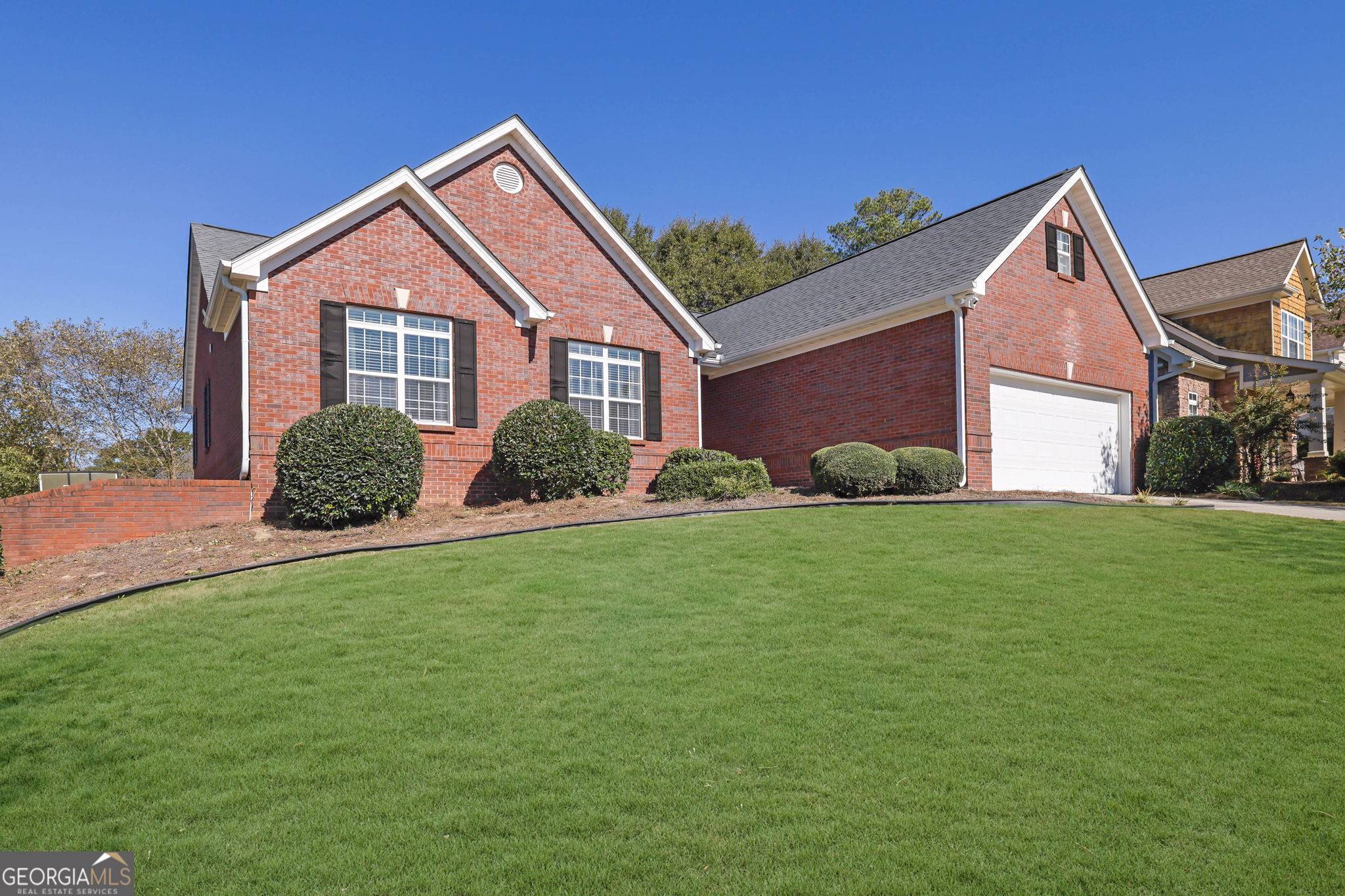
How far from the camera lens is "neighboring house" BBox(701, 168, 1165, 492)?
1669cm

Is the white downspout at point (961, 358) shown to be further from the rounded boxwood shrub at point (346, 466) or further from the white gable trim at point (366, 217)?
the rounded boxwood shrub at point (346, 466)

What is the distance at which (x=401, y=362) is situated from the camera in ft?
47.8

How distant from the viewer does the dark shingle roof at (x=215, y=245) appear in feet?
54.5

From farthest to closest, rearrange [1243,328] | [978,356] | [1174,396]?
1. [1243,328]
2. [1174,396]
3. [978,356]

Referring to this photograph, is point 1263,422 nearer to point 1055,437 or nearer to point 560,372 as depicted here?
point 1055,437

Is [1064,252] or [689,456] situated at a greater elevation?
[1064,252]

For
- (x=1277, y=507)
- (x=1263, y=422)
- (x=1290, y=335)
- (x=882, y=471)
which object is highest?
(x=1290, y=335)

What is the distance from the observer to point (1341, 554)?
9734 millimetres

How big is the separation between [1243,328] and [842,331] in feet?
54.6

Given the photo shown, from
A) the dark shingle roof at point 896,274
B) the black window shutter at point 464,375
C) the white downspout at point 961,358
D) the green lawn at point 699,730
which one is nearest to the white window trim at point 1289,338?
the dark shingle roof at point 896,274

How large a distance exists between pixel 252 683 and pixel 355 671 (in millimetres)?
674

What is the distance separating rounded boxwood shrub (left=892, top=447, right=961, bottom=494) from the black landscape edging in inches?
46.9

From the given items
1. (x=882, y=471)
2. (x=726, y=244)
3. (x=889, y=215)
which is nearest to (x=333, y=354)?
(x=882, y=471)

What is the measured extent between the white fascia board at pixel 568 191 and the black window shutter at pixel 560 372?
99.9 inches
